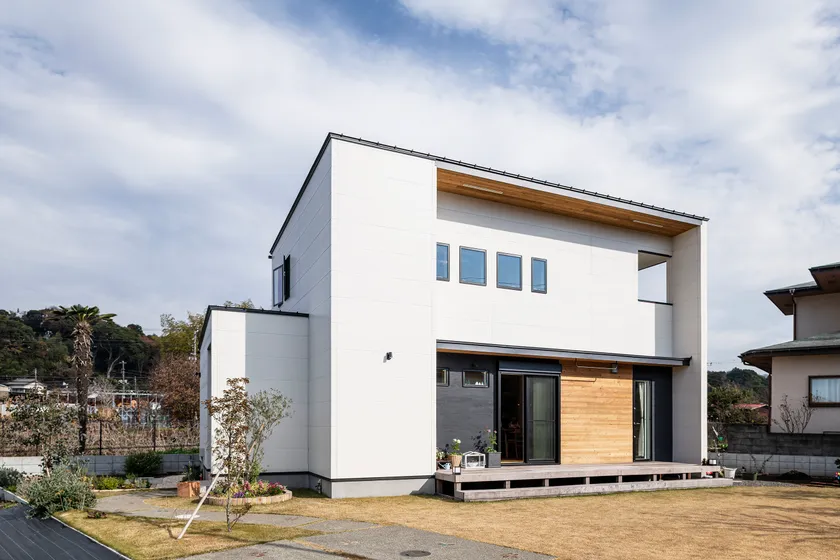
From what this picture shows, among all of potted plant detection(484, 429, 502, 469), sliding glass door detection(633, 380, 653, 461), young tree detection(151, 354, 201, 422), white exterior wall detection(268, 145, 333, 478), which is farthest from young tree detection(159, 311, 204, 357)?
sliding glass door detection(633, 380, 653, 461)

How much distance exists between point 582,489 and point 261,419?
6699 mm

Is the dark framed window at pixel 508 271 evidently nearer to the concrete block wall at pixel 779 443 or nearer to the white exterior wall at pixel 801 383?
the concrete block wall at pixel 779 443

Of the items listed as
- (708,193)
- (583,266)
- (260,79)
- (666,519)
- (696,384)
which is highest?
(260,79)

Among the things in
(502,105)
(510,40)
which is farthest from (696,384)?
(510,40)

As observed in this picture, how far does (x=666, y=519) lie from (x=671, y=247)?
9.62 m

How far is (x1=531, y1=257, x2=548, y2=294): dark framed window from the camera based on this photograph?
52.7 feet

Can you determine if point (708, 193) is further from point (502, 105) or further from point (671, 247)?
point (502, 105)

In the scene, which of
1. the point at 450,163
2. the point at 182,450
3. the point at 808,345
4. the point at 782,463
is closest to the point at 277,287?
the point at 182,450

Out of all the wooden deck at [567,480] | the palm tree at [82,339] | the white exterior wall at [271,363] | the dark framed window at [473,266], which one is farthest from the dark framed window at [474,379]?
the palm tree at [82,339]

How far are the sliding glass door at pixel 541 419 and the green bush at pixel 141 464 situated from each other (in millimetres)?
9786

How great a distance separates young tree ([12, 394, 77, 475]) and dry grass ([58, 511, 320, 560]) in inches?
151

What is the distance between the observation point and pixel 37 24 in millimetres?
11227

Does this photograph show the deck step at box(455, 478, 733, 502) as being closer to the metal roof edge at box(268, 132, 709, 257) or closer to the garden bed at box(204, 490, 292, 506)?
the garden bed at box(204, 490, 292, 506)

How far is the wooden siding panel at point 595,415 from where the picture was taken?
1620 cm
